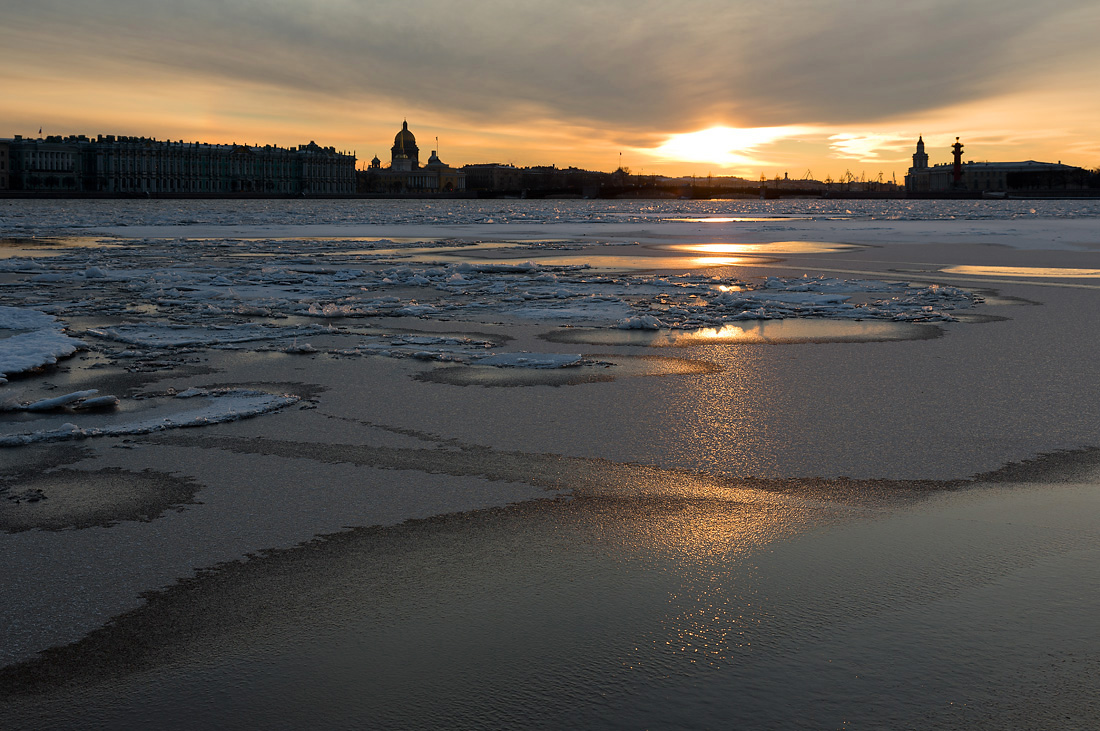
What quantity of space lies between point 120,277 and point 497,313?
741 cm

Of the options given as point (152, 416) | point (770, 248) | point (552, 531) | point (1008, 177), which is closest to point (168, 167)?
point (1008, 177)

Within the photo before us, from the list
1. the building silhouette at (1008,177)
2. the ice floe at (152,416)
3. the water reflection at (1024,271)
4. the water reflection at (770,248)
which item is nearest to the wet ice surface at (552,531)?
the ice floe at (152,416)

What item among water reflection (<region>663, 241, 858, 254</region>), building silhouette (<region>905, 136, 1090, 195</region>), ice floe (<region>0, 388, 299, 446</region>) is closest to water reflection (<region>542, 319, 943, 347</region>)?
ice floe (<region>0, 388, 299, 446</region>)

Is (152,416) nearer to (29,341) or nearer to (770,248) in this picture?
(29,341)

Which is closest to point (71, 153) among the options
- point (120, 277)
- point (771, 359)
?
point (120, 277)

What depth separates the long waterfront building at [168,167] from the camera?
137000mm

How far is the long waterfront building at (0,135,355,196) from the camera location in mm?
137000

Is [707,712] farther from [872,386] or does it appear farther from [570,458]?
[872,386]

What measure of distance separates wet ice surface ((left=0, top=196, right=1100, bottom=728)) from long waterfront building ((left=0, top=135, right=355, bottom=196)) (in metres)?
131

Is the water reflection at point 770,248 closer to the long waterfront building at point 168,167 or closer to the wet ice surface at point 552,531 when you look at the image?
the wet ice surface at point 552,531

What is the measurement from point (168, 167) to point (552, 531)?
523ft

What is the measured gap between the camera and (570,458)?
4.93 meters

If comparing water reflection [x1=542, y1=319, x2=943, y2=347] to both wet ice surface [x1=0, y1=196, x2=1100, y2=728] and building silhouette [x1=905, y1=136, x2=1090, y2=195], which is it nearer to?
wet ice surface [x1=0, y1=196, x2=1100, y2=728]

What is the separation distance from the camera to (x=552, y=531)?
382 cm
